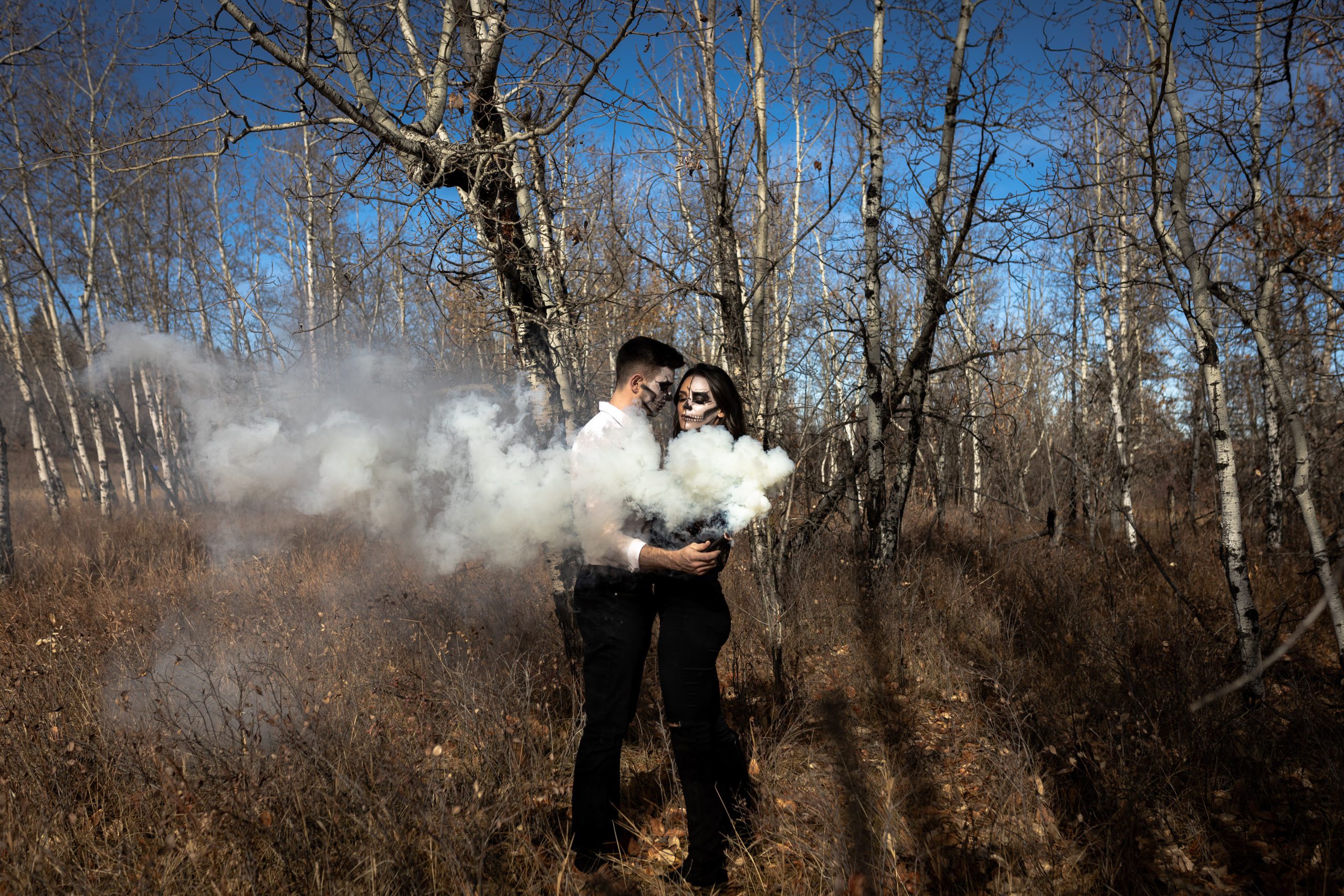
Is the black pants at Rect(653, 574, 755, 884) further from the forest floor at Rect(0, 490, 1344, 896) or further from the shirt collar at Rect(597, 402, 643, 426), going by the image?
the shirt collar at Rect(597, 402, 643, 426)

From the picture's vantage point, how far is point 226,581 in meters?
6.38

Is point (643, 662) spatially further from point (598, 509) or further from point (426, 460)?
point (426, 460)

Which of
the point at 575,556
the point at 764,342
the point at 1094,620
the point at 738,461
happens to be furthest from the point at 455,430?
the point at 1094,620

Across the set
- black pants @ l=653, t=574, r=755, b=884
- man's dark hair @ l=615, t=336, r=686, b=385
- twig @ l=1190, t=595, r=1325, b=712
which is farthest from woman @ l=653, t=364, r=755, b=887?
twig @ l=1190, t=595, r=1325, b=712

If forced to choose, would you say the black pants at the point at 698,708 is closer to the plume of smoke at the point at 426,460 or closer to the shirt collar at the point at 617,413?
the plume of smoke at the point at 426,460

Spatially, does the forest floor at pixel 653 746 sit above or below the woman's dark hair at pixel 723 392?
below

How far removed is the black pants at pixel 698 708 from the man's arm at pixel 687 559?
0.19 meters

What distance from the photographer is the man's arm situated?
215 centimetres

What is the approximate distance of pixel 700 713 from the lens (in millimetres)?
2299

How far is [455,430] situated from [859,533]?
506 cm

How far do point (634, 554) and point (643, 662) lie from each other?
47 centimetres

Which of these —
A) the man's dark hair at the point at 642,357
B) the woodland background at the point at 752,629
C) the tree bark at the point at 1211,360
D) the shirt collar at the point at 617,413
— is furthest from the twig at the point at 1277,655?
the tree bark at the point at 1211,360

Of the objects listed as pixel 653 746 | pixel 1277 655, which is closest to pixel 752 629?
pixel 653 746

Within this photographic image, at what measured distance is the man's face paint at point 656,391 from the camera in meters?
2.68
